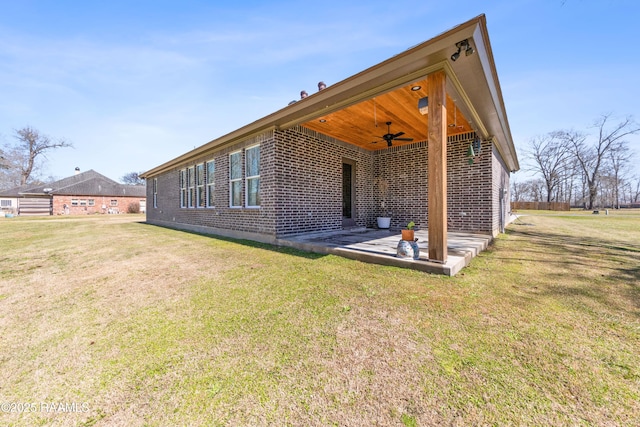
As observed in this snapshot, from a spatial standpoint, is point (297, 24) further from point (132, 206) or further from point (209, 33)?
point (132, 206)

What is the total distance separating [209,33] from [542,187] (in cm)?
5777

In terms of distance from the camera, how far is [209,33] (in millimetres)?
7148

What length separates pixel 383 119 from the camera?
6062 millimetres

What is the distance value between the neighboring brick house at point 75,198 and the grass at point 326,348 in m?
35.7

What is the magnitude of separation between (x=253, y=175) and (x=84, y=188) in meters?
36.5

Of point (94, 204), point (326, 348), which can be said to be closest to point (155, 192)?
point (326, 348)

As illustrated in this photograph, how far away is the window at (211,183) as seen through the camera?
9.04 m

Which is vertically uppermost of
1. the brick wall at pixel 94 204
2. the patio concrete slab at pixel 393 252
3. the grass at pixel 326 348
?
the brick wall at pixel 94 204

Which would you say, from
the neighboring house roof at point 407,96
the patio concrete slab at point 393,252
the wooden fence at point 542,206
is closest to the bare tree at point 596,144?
the wooden fence at point 542,206

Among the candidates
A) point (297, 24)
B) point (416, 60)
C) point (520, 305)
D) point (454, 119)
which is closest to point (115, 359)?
point (520, 305)

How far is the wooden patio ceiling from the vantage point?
4.88 metres

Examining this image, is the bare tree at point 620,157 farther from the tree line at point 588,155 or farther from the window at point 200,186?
the window at point 200,186

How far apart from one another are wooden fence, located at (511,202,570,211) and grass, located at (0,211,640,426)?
129ft

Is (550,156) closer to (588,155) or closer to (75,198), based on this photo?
(588,155)
